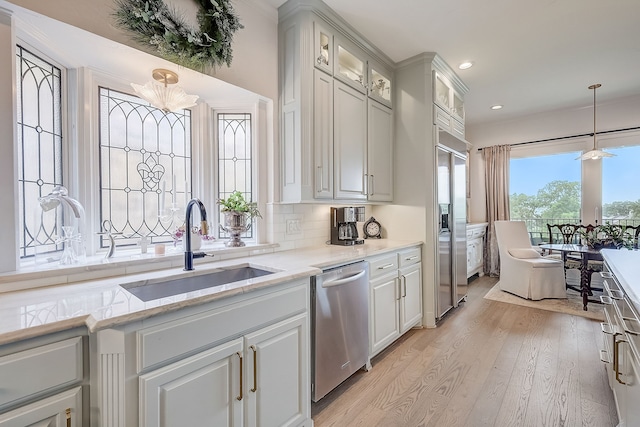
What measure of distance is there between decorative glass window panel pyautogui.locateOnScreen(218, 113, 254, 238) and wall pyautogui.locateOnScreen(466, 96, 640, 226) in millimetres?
4757

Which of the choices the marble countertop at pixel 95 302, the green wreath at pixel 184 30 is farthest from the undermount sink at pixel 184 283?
the green wreath at pixel 184 30

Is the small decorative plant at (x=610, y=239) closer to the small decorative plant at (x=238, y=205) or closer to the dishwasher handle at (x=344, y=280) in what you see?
the dishwasher handle at (x=344, y=280)

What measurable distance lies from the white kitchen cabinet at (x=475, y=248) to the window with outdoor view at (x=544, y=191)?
775 millimetres

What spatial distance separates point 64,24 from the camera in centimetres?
134

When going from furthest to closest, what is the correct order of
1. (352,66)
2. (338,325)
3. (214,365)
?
(352,66)
(338,325)
(214,365)

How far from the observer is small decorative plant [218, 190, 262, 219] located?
6.93 ft

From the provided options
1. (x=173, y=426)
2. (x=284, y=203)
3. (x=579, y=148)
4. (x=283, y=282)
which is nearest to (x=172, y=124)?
(x=284, y=203)

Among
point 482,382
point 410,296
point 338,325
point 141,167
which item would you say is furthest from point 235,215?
point 482,382

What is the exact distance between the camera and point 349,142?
2.53 metres

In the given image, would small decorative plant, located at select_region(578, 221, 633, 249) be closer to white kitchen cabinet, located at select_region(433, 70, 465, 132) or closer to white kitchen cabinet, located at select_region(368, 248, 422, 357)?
white kitchen cabinet, located at select_region(433, 70, 465, 132)

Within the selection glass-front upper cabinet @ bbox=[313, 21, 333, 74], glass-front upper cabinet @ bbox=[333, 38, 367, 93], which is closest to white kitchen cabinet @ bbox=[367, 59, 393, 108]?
glass-front upper cabinet @ bbox=[333, 38, 367, 93]

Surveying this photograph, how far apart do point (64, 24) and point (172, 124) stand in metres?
0.80

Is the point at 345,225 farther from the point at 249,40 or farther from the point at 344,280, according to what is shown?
the point at 249,40

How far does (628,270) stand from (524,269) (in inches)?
97.8
